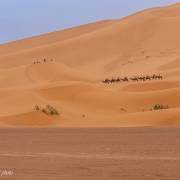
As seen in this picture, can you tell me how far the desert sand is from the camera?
923 inches

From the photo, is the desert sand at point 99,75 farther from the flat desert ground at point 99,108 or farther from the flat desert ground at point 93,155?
the flat desert ground at point 93,155

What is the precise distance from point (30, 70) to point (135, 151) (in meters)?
30.7

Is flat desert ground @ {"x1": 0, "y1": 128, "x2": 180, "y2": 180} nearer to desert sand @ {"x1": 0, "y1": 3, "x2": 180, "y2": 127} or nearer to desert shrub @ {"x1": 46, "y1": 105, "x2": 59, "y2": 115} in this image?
desert sand @ {"x1": 0, "y1": 3, "x2": 180, "y2": 127}

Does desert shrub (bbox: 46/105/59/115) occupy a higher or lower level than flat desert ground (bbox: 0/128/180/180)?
higher

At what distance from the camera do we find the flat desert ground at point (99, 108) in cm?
1043

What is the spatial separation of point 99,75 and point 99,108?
61.2 feet

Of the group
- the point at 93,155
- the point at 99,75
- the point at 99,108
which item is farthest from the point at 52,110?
the point at 99,75

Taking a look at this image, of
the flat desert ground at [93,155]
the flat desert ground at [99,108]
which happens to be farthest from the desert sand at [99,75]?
the flat desert ground at [93,155]

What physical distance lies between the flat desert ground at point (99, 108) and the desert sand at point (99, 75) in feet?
0.16

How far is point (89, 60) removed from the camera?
5591 centimetres

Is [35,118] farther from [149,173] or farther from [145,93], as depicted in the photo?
[149,173]

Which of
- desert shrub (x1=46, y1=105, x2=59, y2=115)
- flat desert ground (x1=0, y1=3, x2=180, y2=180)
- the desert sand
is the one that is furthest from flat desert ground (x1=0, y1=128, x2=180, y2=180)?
desert shrub (x1=46, y1=105, x2=59, y2=115)

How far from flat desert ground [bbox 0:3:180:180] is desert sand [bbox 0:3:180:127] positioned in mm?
49

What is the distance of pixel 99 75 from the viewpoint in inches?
1818
